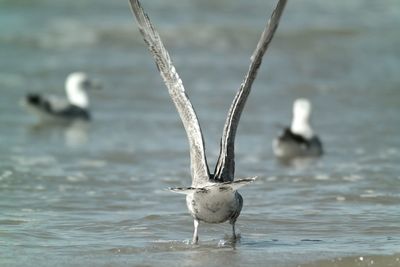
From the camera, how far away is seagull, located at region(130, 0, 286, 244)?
23.8 feet

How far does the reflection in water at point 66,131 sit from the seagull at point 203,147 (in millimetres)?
5600

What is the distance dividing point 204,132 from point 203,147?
6.13 meters

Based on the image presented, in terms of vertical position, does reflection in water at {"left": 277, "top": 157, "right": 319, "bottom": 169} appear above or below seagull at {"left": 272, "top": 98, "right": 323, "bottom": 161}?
below

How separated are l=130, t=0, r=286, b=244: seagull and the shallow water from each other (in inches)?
13.6

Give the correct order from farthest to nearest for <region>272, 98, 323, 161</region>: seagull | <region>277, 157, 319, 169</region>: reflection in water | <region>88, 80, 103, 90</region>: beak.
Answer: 1. <region>88, 80, 103, 90</region>: beak
2. <region>272, 98, 323, 161</region>: seagull
3. <region>277, 157, 319, 169</region>: reflection in water

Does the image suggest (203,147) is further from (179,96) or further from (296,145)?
(296,145)

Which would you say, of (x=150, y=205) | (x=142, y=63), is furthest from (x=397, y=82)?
(x=150, y=205)

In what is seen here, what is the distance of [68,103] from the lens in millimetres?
16219

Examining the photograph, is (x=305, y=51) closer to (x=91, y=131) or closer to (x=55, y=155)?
(x=91, y=131)

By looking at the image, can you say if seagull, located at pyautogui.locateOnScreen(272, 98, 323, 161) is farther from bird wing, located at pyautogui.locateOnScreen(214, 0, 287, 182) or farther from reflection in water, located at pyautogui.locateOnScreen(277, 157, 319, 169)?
bird wing, located at pyautogui.locateOnScreen(214, 0, 287, 182)

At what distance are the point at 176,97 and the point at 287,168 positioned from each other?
4102 mm

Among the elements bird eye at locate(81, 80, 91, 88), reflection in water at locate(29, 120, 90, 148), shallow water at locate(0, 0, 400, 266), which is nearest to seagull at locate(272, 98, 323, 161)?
shallow water at locate(0, 0, 400, 266)

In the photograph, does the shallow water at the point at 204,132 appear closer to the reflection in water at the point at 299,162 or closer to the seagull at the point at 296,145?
the reflection in water at the point at 299,162

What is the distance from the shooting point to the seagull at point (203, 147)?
7.25m
